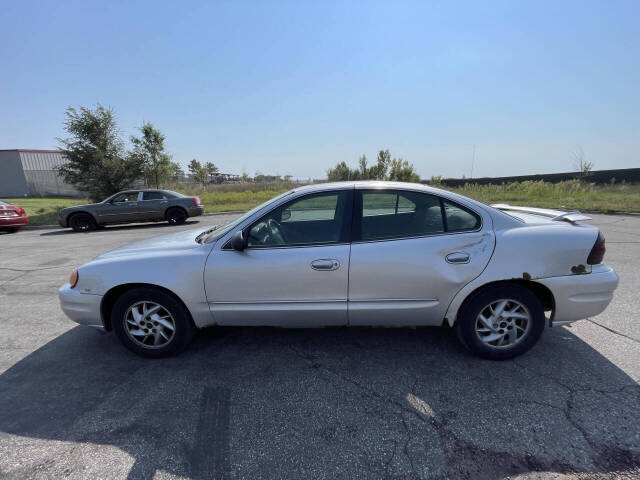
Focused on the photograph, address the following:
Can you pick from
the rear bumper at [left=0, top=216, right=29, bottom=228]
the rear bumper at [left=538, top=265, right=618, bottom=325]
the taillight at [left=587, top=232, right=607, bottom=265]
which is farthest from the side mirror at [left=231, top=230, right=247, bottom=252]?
the rear bumper at [left=0, top=216, right=29, bottom=228]

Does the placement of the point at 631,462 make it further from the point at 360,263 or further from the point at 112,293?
the point at 112,293

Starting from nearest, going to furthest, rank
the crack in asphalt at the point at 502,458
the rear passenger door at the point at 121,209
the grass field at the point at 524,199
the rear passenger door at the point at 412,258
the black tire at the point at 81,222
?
the crack in asphalt at the point at 502,458 → the rear passenger door at the point at 412,258 → the black tire at the point at 81,222 → the rear passenger door at the point at 121,209 → the grass field at the point at 524,199

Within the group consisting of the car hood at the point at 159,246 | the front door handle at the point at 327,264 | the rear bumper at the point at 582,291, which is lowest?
the rear bumper at the point at 582,291

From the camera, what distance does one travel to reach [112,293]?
2.83m

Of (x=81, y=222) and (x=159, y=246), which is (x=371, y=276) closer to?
(x=159, y=246)

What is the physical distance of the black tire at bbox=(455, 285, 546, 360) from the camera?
257cm

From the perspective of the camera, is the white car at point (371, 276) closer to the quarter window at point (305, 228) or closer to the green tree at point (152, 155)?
the quarter window at point (305, 228)

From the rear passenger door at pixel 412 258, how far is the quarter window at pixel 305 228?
0.15 metres

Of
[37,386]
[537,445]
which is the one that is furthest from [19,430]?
[537,445]

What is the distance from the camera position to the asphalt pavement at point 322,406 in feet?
5.79

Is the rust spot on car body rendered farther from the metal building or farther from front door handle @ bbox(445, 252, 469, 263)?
the metal building

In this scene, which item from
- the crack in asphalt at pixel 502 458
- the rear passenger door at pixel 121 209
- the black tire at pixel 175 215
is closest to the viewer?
the crack in asphalt at pixel 502 458

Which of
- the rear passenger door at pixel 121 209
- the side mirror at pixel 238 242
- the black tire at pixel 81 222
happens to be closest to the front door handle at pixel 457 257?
the side mirror at pixel 238 242

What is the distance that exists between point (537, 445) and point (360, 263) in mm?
1577
